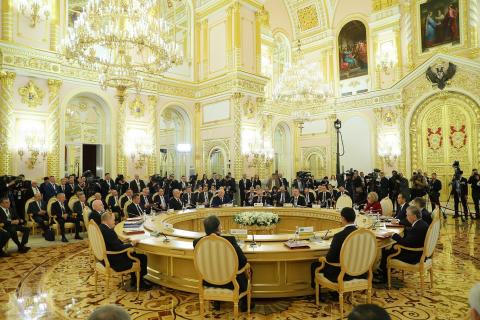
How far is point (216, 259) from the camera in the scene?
11.8 ft

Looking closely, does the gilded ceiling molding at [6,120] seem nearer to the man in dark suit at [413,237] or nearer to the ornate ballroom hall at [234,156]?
the ornate ballroom hall at [234,156]

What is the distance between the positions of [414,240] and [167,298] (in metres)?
3.38

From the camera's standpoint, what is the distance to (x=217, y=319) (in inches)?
149

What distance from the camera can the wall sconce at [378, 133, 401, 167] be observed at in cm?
1591

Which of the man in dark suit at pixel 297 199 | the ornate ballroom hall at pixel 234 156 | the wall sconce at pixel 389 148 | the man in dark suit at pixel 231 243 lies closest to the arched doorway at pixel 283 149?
the ornate ballroom hall at pixel 234 156

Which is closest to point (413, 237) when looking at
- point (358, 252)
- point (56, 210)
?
point (358, 252)

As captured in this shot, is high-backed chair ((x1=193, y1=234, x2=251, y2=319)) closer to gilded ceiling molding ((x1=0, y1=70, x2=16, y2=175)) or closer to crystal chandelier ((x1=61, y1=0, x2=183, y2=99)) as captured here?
crystal chandelier ((x1=61, y1=0, x2=183, y2=99))

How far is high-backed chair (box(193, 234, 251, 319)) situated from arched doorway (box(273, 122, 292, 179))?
53.0 feet

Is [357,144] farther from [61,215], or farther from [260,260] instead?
[260,260]

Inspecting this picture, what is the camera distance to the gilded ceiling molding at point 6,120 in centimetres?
982

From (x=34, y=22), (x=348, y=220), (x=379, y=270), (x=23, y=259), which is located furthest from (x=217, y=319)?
(x=34, y=22)

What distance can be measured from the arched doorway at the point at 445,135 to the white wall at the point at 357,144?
2137mm

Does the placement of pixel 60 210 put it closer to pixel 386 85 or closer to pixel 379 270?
pixel 379 270

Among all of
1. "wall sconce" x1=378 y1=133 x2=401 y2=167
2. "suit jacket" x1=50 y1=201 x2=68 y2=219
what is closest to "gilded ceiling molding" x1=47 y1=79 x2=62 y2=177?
"suit jacket" x1=50 y1=201 x2=68 y2=219
